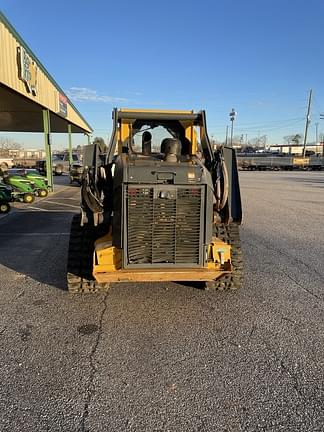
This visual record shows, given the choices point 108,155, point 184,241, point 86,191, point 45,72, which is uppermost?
point 45,72

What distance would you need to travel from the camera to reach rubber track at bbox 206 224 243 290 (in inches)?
180

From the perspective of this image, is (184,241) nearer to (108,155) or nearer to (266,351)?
(266,351)

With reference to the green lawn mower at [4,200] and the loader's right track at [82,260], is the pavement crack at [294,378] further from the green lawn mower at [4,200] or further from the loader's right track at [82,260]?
the green lawn mower at [4,200]

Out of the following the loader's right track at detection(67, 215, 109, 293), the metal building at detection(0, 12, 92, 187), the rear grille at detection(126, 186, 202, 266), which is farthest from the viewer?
the metal building at detection(0, 12, 92, 187)

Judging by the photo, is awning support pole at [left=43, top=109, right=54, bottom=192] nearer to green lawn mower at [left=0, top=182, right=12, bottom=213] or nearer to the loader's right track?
green lawn mower at [left=0, top=182, right=12, bottom=213]

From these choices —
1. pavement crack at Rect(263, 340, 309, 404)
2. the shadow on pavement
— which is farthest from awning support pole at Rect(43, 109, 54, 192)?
pavement crack at Rect(263, 340, 309, 404)

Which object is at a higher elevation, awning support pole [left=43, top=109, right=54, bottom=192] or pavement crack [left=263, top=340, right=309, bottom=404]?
awning support pole [left=43, top=109, right=54, bottom=192]

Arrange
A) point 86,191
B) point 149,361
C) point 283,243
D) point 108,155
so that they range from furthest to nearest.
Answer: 1. point 283,243
2. point 108,155
3. point 86,191
4. point 149,361

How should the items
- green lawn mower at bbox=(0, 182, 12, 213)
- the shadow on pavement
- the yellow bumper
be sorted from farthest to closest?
1. green lawn mower at bbox=(0, 182, 12, 213)
2. the shadow on pavement
3. the yellow bumper

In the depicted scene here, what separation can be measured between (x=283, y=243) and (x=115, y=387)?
5.57 meters

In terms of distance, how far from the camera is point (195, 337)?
3537 mm

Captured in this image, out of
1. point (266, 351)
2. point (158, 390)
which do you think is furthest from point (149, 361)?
point (266, 351)

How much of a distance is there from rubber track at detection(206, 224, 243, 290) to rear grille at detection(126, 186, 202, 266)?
35.7 inches

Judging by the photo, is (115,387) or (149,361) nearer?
(115,387)
